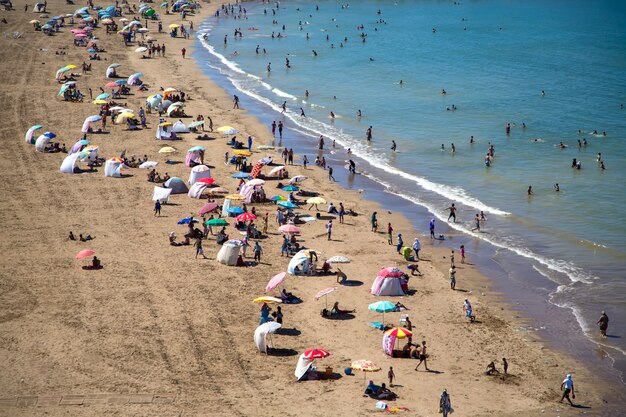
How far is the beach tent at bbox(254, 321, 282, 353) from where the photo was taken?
2612 cm

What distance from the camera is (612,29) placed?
385 feet

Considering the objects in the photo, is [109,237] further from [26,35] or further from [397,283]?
[26,35]

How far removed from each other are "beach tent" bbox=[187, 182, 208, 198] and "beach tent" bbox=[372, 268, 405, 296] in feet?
46.8

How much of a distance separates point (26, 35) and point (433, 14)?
7374cm

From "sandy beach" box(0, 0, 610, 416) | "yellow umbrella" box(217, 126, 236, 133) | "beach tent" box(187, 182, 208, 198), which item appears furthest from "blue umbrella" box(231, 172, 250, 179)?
"yellow umbrella" box(217, 126, 236, 133)

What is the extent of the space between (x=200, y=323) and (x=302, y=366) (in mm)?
5099

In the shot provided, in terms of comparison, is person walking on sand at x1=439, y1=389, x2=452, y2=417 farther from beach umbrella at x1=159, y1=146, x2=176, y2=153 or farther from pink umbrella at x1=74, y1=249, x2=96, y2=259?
beach umbrella at x1=159, y1=146, x2=176, y2=153

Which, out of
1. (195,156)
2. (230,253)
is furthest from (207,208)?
(195,156)

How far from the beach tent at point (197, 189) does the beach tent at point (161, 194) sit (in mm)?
1621

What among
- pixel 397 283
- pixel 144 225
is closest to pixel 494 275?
pixel 397 283

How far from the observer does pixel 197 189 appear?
4203cm

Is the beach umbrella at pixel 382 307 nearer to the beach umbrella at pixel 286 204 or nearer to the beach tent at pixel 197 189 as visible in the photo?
the beach umbrella at pixel 286 204

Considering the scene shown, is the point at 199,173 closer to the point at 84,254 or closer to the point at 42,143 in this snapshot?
the point at 84,254

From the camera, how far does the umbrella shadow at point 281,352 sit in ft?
86.7
